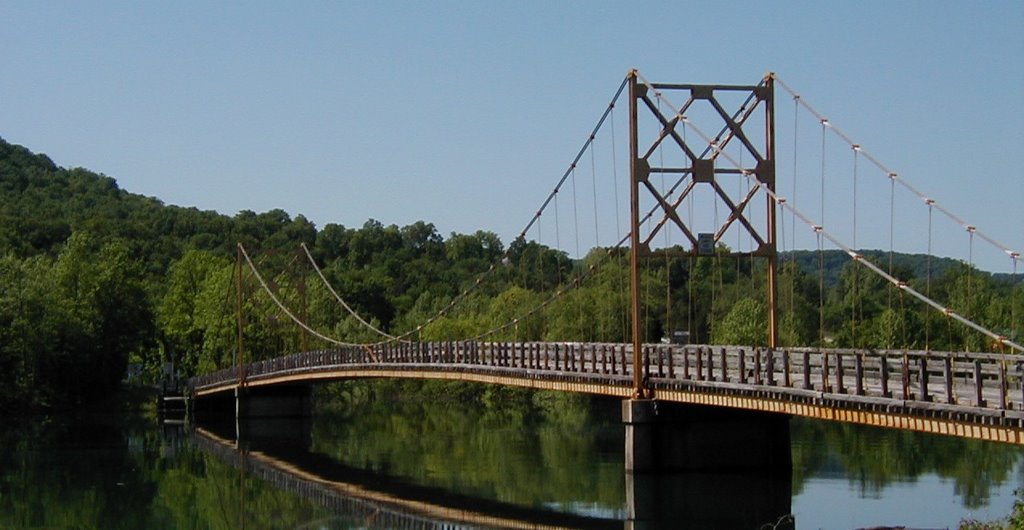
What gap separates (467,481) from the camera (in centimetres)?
4934

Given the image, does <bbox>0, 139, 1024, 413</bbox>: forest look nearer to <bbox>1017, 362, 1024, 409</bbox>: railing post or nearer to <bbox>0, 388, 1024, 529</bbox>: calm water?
<bbox>0, 388, 1024, 529</bbox>: calm water

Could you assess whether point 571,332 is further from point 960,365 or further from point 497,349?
point 960,365

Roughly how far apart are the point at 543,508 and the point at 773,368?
290 inches

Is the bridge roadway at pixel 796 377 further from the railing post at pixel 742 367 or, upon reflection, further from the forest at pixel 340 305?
the forest at pixel 340 305

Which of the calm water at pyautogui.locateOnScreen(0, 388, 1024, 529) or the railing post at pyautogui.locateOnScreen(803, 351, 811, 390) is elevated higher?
the railing post at pyautogui.locateOnScreen(803, 351, 811, 390)

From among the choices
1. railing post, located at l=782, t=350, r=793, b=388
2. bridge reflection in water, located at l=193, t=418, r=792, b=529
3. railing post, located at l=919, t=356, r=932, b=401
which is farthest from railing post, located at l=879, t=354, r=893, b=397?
bridge reflection in water, located at l=193, t=418, r=792, b=529

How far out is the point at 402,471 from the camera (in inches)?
2131

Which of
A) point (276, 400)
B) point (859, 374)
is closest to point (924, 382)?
point (859, 374)

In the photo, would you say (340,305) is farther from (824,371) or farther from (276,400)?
(824,371)

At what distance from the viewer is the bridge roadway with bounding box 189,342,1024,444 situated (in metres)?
30.5

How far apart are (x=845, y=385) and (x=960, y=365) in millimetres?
3775

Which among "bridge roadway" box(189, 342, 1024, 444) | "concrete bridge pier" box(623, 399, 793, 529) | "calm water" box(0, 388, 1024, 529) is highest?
"bridge roadway" box(189, 342, 1024, 444)

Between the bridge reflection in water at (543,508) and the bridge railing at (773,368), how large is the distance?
2.88m

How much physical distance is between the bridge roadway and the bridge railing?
0.11 feet
